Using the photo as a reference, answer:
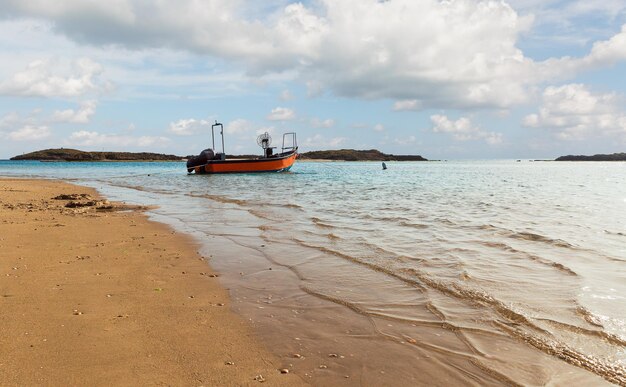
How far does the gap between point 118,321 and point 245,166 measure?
47168mm

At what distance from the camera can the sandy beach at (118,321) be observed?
3.49 meters

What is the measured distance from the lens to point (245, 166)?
51156 mm

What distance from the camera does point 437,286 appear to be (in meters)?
6.40

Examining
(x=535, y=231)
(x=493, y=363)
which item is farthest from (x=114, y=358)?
(x=535, y=231)

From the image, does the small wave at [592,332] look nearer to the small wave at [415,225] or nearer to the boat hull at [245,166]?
the small wave at [415,225]

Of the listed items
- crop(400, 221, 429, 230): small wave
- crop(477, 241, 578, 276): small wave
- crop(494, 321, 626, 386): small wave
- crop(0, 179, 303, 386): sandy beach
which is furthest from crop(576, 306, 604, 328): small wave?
crop(400, 221, 429, 230): small wave

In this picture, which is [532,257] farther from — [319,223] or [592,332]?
[319,223]

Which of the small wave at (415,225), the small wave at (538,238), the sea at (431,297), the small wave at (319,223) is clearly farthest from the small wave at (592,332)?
the small wave at (319,223)

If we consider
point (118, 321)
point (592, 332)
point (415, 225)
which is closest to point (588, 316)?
point (592, 332)

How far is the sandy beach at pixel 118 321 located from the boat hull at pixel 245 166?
41.7 meters

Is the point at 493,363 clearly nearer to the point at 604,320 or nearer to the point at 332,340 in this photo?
the point at 332,340

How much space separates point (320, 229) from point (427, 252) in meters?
3.75

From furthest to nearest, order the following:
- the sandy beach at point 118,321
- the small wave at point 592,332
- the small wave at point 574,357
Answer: the small wave at point 592,332 < the small wave at point 574,357 < the sandy beach at point 118,321

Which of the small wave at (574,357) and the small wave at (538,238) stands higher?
the small wave at (574,357)
